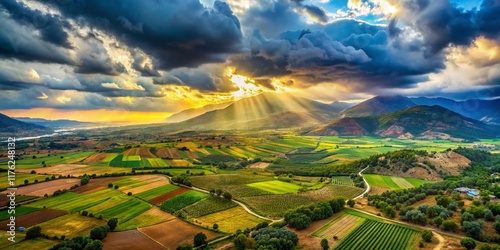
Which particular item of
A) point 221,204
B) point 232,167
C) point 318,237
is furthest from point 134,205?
point 232,167

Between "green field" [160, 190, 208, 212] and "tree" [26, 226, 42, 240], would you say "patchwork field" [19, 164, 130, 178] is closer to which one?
"green field" [160, 190, 208, 212]

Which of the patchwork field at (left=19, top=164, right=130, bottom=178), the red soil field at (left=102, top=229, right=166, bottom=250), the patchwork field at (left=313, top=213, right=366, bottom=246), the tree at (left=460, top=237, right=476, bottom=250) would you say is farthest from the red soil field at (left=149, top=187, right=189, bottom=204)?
the tree at (left=460, top=237, right=476, bottom=250)

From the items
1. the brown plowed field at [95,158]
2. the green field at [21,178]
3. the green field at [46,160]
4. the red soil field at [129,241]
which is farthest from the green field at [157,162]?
the red soil field at [129,241]

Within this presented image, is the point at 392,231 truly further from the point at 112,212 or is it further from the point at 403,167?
the point at 403,167

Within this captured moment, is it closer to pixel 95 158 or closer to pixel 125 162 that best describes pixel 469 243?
pixel 125 162

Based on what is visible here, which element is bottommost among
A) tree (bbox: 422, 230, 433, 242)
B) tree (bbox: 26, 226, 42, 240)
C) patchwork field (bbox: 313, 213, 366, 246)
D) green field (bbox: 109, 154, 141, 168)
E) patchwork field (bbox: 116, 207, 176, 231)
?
patchwork field (bbox: 313, 213, 366, 246)

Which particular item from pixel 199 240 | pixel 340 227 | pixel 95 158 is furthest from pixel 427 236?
pixel 95 158
